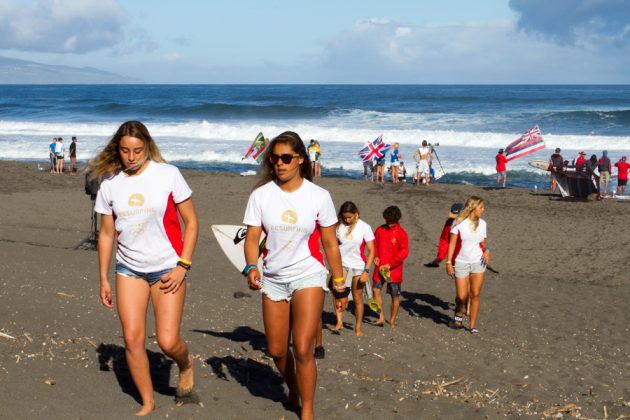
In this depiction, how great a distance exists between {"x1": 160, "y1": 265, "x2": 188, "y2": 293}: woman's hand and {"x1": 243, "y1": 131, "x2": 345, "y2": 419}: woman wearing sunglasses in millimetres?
438

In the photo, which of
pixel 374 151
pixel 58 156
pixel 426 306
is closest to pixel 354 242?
pixel 426 306

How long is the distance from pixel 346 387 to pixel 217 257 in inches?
297

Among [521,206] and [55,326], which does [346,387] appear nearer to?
[55,326]

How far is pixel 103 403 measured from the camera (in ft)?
15.6

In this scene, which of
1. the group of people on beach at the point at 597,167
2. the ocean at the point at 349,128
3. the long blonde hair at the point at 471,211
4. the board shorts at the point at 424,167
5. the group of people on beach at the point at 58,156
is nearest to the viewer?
the long blonde hair at the point at 471,211

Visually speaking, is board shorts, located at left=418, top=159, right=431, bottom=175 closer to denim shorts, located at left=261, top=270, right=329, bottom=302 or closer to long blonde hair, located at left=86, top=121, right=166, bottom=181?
denim shorts, located at left=261, top=270, right=329, bottom=302

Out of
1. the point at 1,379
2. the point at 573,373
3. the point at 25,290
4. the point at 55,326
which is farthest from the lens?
the point at 25,290

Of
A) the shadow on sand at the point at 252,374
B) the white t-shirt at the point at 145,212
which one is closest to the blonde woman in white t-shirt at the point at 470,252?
the shadow on sand at the point at 252,374

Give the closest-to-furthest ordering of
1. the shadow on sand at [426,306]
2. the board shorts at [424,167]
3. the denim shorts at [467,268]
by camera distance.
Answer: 1. the denim shorts at [467,268]
2. the shadow on sand at [426,306]
3. the board shorts at [424,167]

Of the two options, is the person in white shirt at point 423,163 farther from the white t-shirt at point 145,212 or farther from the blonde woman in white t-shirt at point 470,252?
the white t-shirt at point 145,212

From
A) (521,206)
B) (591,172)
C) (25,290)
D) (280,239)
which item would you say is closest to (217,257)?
(25,290)

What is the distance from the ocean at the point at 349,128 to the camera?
1291 inches

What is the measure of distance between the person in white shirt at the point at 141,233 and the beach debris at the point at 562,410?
292 centimetres

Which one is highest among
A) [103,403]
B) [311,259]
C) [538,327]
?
[311,259]
